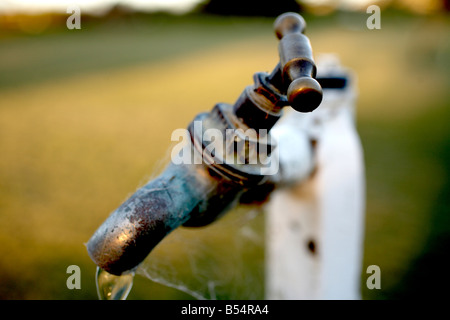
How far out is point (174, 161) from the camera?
421mm

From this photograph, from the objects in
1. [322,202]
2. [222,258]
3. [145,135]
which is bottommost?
[222,258]

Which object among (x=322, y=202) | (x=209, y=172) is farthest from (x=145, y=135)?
(x=209, y=172)

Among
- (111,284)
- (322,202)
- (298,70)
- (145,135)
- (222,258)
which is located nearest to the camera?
(298,70)

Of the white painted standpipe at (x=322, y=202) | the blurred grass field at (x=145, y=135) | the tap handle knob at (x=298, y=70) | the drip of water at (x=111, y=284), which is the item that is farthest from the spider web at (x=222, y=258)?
the tap handle knob at (x=298, y=70)

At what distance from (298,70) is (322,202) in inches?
11.4

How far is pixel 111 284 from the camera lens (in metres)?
0.43

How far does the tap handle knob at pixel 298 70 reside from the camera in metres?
0.30

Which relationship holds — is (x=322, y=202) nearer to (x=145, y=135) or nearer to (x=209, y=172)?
(x=209, y=172)

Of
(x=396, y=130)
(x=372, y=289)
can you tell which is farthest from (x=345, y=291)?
(x=396, y=130)

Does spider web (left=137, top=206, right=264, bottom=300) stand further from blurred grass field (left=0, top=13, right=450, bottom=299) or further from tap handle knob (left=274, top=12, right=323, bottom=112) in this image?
tap handle knob (left=274, top=12, right=323, bottom=112)

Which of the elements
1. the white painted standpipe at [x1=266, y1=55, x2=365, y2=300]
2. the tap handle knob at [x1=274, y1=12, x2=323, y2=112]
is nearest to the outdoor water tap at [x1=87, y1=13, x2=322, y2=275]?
the tap handle knob at [x1=274, y1=12, x2=323, y2=112]

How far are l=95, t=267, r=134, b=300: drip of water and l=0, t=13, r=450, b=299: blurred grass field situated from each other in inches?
3.6

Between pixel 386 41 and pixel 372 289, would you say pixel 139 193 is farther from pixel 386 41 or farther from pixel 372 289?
pixel 386 41
